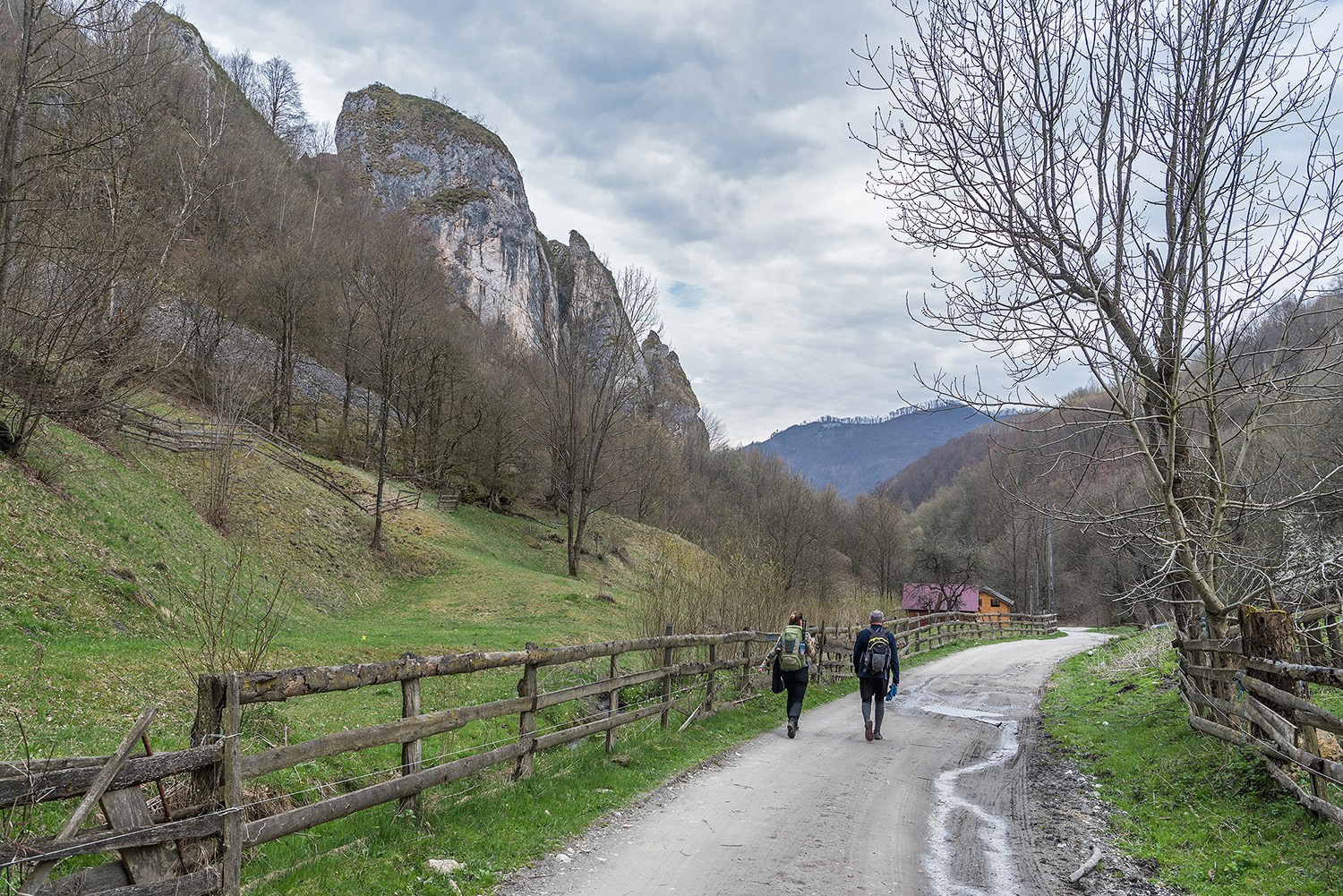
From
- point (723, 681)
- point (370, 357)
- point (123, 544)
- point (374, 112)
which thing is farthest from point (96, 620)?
point (374, 112)

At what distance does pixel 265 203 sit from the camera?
4600 cm

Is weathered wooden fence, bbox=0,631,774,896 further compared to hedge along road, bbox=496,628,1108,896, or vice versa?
hedge along road, bbox=496,628,1108,896

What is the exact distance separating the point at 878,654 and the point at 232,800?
8.77 metres

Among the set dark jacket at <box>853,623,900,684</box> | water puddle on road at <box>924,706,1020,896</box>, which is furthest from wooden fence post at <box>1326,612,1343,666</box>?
dark jacket at <box>853,623,900,684</box>

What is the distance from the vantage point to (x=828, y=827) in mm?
6297

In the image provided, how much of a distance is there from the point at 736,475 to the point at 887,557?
1655cm

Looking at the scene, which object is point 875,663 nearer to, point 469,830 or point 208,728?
point 469,830

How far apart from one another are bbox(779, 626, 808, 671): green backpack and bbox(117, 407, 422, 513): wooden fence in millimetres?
15526

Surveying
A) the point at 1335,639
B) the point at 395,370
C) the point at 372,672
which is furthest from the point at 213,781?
the point at 395,370

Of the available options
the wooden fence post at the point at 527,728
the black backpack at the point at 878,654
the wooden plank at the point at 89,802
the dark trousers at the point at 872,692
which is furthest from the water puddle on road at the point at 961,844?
the wooden plank at the point at 89,802

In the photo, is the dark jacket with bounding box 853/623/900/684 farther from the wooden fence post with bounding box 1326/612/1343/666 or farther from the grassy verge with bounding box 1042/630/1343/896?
the wooden fence post with bounding box 1326/612/1343/666

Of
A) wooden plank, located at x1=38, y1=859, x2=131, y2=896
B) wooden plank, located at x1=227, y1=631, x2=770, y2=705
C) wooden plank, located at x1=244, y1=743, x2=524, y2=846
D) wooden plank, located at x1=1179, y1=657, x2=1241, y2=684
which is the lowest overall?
wooden plank, located at x1=244, y1=743, x2=524, y2=846

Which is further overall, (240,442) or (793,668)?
(240,442)

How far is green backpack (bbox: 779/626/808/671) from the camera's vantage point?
10641 mm
